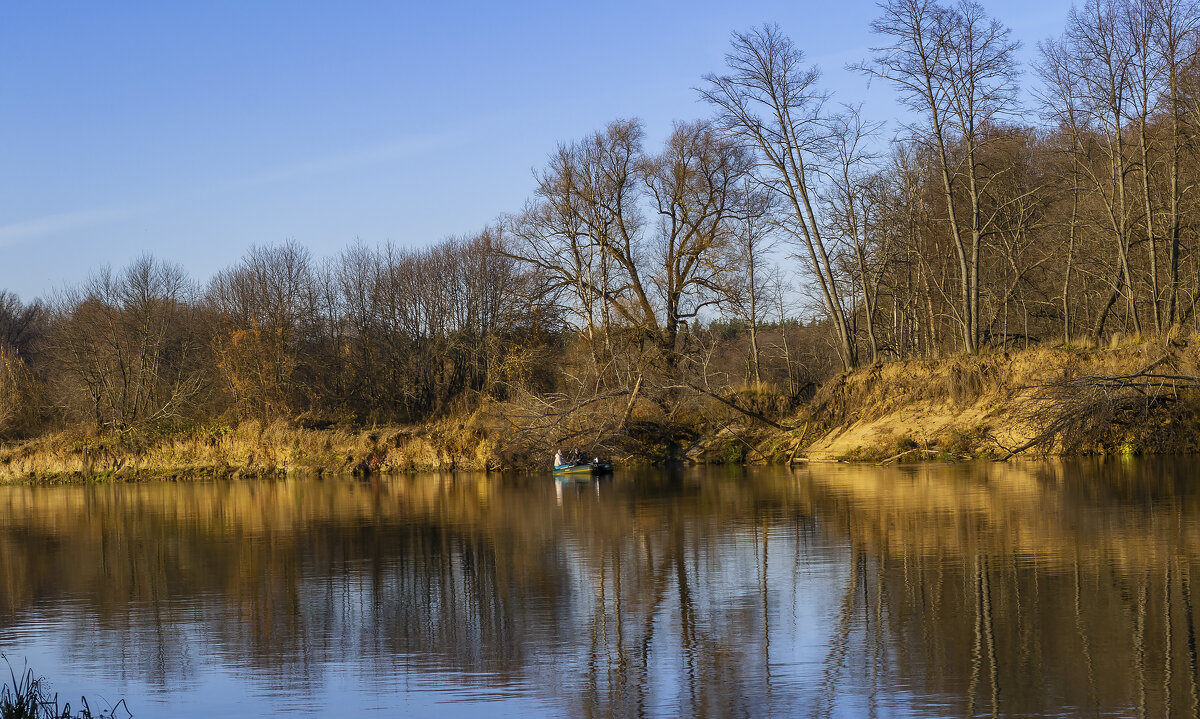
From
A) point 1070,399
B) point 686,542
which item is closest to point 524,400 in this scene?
point 1070,399

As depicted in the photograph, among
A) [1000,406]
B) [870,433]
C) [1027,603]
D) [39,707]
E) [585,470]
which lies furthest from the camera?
[585,470]

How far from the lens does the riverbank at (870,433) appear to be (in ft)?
105

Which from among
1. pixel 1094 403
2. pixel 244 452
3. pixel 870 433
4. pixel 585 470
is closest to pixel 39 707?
pixel 585 470

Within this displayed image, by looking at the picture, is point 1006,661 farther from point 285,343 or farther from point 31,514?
point 285,343

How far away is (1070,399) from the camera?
31625 millimetres

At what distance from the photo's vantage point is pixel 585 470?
37625 mm

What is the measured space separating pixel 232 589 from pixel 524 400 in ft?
84.9

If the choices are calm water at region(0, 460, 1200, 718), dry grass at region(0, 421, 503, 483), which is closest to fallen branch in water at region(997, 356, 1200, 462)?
calm water at region(0, 460, 1200, 718)

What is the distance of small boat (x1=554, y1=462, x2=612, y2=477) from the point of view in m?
37.7

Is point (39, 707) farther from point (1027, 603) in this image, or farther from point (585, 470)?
point (585, 470)

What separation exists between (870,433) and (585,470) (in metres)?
10.2

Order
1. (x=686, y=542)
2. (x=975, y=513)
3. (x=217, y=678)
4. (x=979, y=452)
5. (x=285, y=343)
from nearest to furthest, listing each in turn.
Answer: (x=217, y=678) < (x=686, y=542) < (x=975, y=513) < (x=979, y=452) < (x=285, y=343)

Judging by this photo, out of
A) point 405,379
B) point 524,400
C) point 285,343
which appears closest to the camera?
point 524,400

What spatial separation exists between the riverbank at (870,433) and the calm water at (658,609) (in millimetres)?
7220
